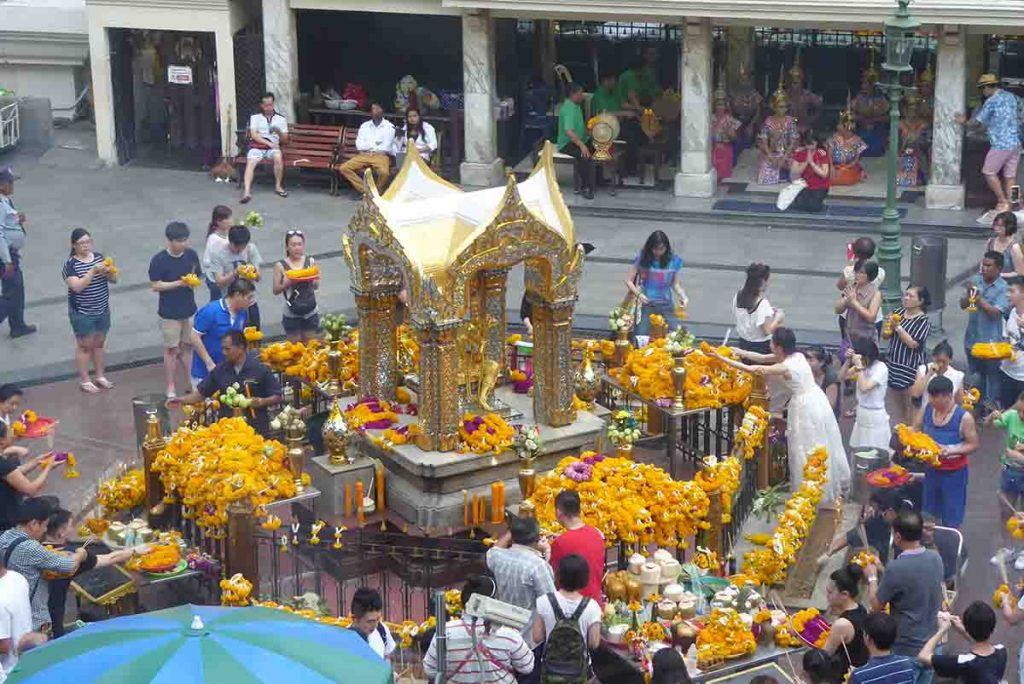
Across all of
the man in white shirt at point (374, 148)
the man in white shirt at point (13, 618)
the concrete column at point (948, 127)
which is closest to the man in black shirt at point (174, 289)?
the man in white shirt at point (13, 618)

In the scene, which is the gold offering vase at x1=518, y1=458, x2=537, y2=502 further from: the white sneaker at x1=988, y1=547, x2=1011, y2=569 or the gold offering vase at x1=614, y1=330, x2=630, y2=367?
the white sneaker at x1=988, y1=547, x2=1011, y2=569

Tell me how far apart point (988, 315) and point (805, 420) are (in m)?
3.12

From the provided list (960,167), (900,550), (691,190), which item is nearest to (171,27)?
(691,190)

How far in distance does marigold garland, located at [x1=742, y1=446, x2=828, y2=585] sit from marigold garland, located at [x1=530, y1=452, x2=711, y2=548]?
48 centimetres

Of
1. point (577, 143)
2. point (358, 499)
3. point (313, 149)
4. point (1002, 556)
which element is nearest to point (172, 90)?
point (313, 149)

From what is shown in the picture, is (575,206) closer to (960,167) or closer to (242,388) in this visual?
(960,167)

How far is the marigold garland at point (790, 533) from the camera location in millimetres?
13484

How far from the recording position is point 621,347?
17.1 metres

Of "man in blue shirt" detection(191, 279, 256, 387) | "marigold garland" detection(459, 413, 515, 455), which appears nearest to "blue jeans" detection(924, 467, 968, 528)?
"marigold garland" detection(459, 413, 515, 455)

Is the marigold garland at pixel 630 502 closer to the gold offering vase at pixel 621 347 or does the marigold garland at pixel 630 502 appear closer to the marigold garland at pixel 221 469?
the marigold garland at pixel 221 469

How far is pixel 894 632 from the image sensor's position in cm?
1107

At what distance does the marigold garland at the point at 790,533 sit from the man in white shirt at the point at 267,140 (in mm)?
12889

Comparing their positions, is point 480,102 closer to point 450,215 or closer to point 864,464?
point 450,215

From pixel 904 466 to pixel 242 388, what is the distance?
5211 millimetres
